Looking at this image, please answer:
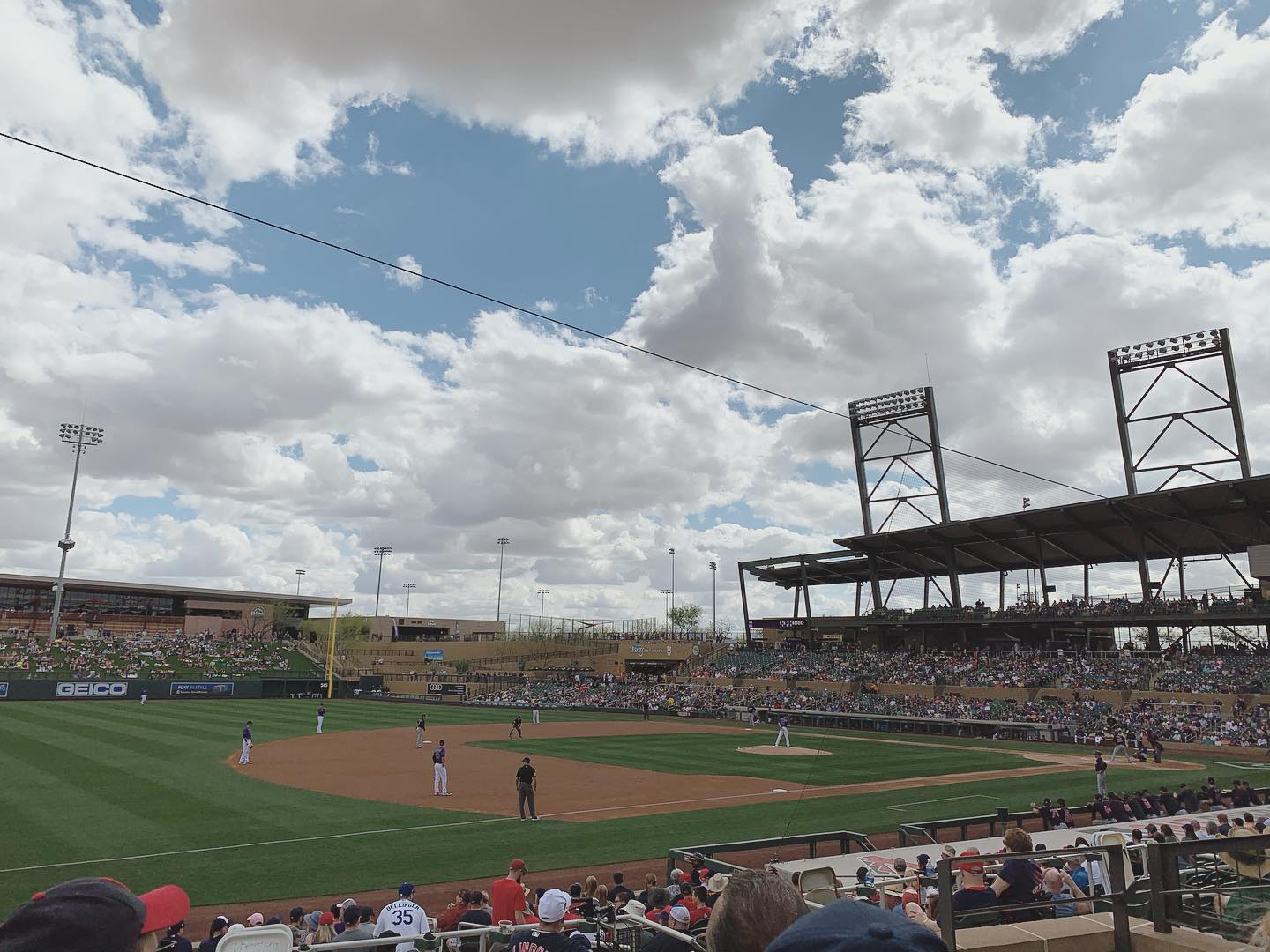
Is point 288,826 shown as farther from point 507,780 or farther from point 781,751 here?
point 781,751

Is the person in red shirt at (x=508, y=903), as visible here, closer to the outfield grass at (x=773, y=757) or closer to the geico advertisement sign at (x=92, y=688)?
the outfield grass at (x=773, y=757)

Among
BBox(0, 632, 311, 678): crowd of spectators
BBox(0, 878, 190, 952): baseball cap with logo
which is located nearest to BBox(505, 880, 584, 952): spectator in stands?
BBox(0, 878, 190, 952): baseball cap with logo

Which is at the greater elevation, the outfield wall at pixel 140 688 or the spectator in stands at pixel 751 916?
the spectator in stands at pixel 751 916

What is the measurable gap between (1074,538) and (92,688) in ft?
219

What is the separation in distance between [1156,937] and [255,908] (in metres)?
12.9

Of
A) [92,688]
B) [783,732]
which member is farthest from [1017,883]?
[92,688]

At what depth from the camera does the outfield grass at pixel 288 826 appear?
1520 centimetres

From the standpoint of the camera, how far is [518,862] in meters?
9.50

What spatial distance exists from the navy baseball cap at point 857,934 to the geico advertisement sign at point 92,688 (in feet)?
220

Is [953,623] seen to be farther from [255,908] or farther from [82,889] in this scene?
[82,889]

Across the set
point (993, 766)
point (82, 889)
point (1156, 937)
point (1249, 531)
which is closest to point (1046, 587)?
point (1249, 531)

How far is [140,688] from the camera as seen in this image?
57750mm

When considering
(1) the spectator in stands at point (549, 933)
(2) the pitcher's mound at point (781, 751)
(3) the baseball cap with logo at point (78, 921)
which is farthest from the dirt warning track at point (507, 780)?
(3) the baseball cap with logo at point (78, 921)

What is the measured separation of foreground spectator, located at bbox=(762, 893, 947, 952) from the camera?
1.50 metres
